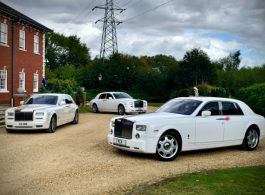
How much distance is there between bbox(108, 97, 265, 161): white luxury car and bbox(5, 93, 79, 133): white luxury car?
16.4ft

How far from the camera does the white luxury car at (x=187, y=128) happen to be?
7953 mm

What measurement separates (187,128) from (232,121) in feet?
5.56

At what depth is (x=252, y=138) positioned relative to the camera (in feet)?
32.0

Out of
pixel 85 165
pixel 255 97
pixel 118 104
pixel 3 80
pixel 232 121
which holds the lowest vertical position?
pixel 85 165

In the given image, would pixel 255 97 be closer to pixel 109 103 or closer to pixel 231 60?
pixel 109 103

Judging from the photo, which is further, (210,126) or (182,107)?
(182,107)

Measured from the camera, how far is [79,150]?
372 inches

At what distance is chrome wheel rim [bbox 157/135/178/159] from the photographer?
314 inches

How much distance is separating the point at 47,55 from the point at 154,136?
70.7m

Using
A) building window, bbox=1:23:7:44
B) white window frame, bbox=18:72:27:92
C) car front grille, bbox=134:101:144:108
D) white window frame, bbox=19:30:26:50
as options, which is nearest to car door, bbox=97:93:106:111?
car front grille, bbox=134:101:144:108

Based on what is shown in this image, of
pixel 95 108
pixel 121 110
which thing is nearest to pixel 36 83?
pixel 95 108

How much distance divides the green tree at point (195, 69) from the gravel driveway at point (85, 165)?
33598 millimetres

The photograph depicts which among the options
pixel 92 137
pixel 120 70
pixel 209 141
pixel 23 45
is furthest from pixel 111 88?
pixel 209 141

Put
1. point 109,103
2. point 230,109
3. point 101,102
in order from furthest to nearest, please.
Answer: point 101,102 < point 109,103 < point 230,109
